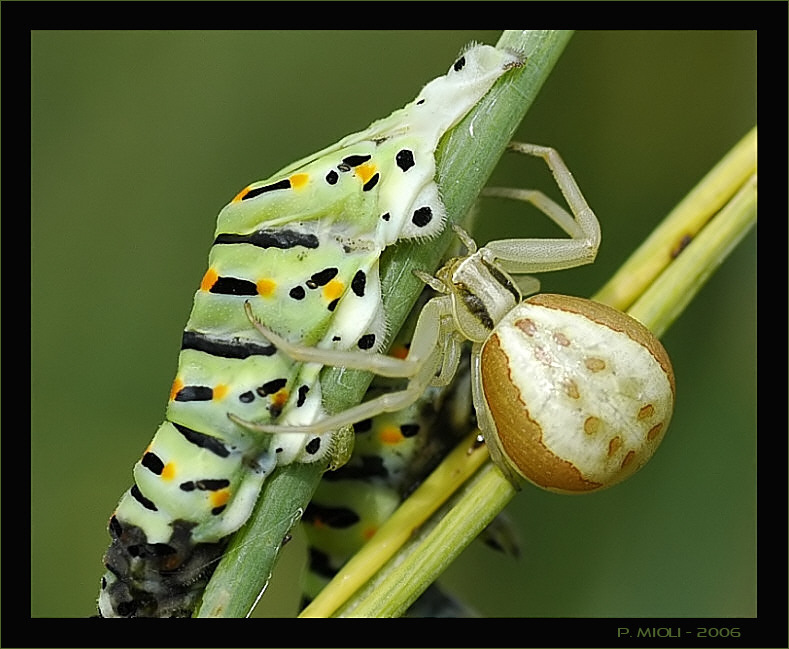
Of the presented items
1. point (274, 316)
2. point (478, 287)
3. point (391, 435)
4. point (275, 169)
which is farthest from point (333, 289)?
point (275, 169)

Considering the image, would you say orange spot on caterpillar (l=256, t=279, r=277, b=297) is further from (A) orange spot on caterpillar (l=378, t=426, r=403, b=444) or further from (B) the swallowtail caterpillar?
(A) orange spot on caterpillar (l=378, t=426, r=403, b=444)

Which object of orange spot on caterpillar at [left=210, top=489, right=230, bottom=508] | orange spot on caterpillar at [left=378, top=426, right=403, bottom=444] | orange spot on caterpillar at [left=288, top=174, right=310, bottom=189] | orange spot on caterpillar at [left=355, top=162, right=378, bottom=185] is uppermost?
orange spot on caterpillar at [left=355, top=162, right=378, bottom=185]

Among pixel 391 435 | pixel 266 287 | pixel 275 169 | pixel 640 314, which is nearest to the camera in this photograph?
pixel 266 287

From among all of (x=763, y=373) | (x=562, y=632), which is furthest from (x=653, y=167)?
(x=562, y=632)

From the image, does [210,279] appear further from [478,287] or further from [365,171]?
[478,287]

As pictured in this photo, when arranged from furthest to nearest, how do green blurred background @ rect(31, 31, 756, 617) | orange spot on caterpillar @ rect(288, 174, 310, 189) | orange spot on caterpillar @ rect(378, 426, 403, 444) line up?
green blurred background @ rect(31, 31, 756, 617)
orange spot on caterpillar @ rect(378, 426, 403, 444)
orange spot on caterpillar @ rect(288, 174, 310, 189)

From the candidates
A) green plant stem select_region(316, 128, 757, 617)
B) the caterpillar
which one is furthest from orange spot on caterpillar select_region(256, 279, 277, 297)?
green plant stem select_region(316, 128, 757, 617)

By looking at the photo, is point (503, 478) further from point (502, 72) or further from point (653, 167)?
point (653, 167)
